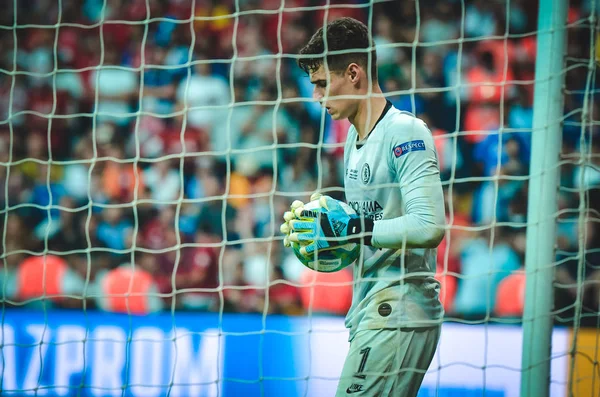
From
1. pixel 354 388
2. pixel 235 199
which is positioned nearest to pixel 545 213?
pixel 354 388

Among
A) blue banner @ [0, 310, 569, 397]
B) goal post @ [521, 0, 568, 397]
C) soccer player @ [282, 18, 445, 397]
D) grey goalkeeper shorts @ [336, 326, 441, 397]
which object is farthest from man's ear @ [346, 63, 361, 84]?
blue banner @ [0, 310, 569, 397]

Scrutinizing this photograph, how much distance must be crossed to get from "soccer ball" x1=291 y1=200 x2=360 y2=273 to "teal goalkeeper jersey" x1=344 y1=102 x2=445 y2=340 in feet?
0.12

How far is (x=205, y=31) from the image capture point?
630 centimetres

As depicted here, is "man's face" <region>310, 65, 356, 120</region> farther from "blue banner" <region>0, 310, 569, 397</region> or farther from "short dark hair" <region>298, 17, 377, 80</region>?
"blue banner" <region>0, 310, 569, 397</region>

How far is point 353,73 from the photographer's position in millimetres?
2529

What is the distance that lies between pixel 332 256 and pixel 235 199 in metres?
2.90

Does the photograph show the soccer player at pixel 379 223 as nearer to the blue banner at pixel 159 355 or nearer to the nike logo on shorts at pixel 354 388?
the nike logo on shorts at pixel 354 388

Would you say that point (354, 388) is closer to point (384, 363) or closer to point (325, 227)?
point (384, 363)

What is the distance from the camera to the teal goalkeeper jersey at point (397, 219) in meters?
2.26

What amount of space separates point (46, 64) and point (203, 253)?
7.55 ft

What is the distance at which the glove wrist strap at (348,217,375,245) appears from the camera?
92.5 inches

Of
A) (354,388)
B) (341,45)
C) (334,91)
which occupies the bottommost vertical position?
(354,388)

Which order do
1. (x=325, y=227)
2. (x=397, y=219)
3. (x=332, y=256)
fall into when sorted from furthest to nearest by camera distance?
(x=332, y=256) < (x=325, y=227) < (x=397, y=219)

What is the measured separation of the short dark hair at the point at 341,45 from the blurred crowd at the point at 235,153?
6.21ft
